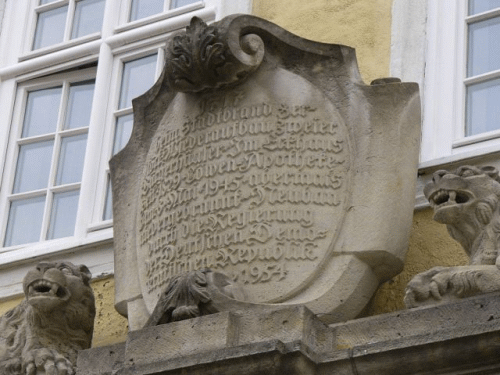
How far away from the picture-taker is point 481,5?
29.3 ft

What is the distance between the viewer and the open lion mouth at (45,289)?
27.6 ft

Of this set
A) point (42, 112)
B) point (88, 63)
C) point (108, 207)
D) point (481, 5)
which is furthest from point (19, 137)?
point (481, 5)

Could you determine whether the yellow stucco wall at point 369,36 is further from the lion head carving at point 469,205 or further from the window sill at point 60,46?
the window sill at point 60,46

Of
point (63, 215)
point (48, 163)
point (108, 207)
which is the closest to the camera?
point (108, 207)

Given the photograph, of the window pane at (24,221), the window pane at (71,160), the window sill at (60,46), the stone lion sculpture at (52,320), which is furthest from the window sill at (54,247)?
the window sill at (60,46)

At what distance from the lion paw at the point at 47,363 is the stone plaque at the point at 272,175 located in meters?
0.33

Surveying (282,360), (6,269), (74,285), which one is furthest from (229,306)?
(6,269)

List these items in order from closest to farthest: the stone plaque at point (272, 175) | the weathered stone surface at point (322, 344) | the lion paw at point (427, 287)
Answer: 1. the weathered stone surface at point (322, 344)
2. the lion paw at point (427, 287)
3. the stone plaque at point (272, 175)

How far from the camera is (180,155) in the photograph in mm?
8305

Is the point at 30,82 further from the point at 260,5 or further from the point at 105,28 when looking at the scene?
the point at 260,5

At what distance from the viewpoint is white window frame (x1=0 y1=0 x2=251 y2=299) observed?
919cm

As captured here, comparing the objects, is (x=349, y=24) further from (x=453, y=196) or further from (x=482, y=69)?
(x=453, y=196)

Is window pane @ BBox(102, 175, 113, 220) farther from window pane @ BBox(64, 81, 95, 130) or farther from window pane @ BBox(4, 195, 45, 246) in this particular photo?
window pane @ BBox(64, 81, 95, 130)

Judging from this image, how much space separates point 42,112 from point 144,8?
2.41ft
